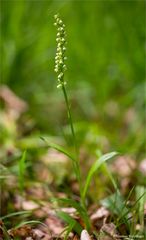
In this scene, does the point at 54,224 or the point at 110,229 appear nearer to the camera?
the point at 110,229

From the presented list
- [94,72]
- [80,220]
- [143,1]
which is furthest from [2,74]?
[80,220]

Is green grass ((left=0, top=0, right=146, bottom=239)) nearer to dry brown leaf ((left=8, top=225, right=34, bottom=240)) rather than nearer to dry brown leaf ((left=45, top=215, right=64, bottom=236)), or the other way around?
dry brown leaf ((left=45, top=215, right=64, bottom=236))

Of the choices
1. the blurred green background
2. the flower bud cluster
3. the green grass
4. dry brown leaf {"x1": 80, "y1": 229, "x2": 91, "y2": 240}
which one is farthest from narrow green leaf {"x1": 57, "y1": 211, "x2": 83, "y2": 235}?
the blurred green background

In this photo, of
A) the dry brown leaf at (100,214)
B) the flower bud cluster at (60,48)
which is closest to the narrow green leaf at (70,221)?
the dry brown leaf at (100,214)

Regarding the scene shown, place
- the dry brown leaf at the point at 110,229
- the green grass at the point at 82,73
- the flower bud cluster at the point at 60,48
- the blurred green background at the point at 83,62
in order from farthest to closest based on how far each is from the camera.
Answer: the blurred green background at the point at 83,62, the green grass at the point at 82,73, the dry brown leaf at the point at 110,229, the flower bud cluster at the point at 60,48

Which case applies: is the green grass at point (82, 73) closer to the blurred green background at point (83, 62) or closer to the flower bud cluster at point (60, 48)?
the blurred green background at point (83, 62)

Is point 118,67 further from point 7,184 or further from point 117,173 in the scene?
point 7,184

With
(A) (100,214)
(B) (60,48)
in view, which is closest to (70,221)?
(A) (100,214)

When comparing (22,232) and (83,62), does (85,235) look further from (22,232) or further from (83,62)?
(83,62)

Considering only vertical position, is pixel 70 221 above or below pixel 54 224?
above
